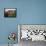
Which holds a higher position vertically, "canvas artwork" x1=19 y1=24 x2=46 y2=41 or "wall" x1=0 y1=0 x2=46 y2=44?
"wall" x1=0 y1=0 x2=46 y2=44

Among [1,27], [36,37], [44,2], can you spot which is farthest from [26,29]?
[44,2]

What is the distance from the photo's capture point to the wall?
386 centimetres

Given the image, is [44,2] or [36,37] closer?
[36,37]

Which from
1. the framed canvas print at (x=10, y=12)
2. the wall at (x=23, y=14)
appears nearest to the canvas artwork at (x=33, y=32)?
the wall at (x=23, y=14)

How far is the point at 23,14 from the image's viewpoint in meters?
3.88

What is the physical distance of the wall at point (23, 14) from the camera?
3.86 meters

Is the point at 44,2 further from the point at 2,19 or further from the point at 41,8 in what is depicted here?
the point at 2,19

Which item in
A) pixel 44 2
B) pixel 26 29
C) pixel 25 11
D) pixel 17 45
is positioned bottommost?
pixel 17 45

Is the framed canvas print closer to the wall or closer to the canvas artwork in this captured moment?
the wall

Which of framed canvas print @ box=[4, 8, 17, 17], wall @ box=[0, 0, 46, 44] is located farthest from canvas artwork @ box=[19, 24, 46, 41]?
framed canvas print @ box=[4, 8, 17, 17]

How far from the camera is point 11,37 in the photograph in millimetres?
3713

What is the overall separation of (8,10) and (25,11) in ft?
1.77

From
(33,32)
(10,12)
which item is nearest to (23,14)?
(10,12)

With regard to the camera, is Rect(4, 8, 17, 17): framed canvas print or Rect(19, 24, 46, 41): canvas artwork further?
Rect(4, 8, 17, 17): framed canvas print
